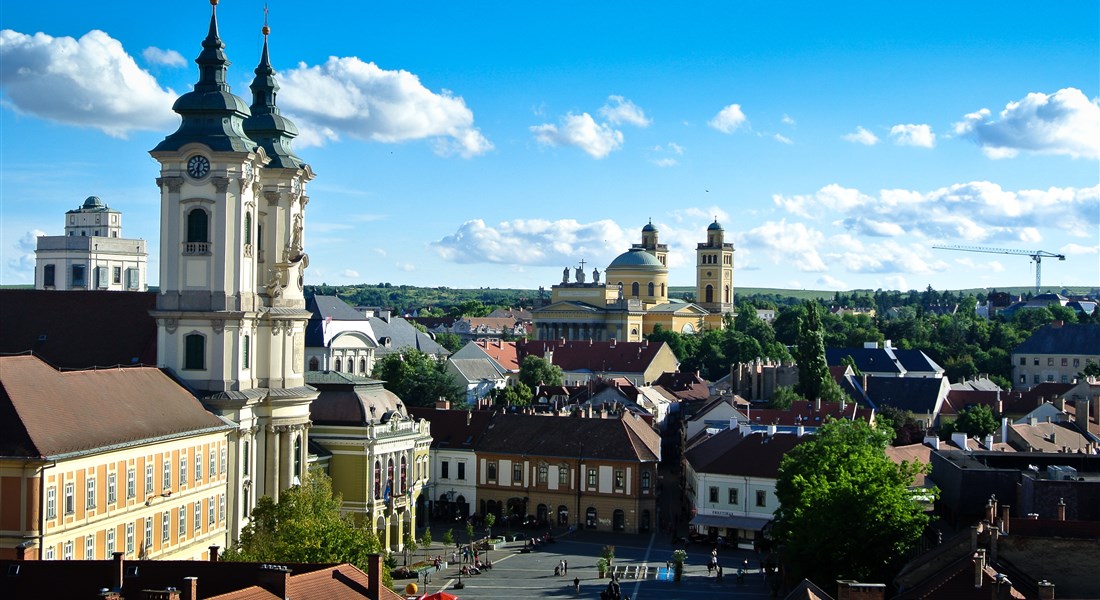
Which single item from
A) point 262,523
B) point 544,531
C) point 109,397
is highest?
point 109,397

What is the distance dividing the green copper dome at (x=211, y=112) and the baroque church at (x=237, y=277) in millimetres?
60

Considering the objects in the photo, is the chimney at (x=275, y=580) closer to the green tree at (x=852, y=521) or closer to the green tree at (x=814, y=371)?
the green tree at (x=852, y=521)

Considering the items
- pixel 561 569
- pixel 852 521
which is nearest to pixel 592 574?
pixel 561 569

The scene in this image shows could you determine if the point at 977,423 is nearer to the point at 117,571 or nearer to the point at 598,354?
the point at 598,354

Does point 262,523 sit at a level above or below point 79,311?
below

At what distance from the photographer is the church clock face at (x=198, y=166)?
6025cm

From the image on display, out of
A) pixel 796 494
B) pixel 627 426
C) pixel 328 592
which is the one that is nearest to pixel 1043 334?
pixel 627 426

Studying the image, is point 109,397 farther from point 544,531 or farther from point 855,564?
point 544,531

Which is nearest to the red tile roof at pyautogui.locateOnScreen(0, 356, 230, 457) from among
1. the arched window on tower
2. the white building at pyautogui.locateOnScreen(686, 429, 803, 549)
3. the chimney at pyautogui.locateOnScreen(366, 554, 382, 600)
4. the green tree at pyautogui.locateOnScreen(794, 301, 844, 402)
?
the arched window on tower

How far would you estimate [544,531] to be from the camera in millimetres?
78750

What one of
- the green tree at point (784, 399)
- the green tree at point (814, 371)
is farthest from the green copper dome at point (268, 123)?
the green tree at point (814, 371)

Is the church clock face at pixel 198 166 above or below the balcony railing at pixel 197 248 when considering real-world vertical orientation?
above

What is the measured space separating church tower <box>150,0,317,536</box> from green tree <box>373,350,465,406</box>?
4094 cm

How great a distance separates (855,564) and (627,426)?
110 ft
